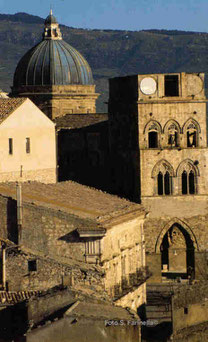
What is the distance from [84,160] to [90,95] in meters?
6.41

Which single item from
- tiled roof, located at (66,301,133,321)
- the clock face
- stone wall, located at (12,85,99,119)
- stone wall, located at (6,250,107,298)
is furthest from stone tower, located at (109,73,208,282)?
tiled roof, located at (66,301,133,321)

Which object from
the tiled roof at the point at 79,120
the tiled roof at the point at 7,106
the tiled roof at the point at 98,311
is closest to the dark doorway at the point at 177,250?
the tiled roof at the point at 79,120

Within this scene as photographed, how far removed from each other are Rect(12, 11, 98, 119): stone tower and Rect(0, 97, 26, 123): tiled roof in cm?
2040

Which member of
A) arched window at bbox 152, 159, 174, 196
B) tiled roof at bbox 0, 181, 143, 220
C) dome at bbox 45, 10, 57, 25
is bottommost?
tiled roof at bbox 0, 181, 143, 220

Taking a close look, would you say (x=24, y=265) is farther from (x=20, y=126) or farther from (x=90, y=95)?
(x=90, y=95)

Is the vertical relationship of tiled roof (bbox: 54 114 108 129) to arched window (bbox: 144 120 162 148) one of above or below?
above

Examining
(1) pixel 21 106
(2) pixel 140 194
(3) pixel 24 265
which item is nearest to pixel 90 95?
(2) pixel 140 194

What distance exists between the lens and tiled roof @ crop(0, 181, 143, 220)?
2200 inches

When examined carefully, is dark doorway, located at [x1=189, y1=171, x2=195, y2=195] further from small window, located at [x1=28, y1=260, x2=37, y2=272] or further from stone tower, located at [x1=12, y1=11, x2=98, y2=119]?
small window, located at [x1=28, y1=260, x2=37, y2=272]

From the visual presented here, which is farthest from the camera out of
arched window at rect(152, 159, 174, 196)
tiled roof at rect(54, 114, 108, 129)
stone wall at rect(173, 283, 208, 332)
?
tiled roof at rect(54, 114, 108, 129)

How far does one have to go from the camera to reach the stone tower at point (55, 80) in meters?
86.9

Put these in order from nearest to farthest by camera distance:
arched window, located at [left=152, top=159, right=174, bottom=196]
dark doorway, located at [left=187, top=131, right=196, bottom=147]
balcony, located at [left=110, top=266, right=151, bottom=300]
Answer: balcony, located at [left=110, top=266, right=151, bottom=300] → arched window, located at [left=152, top=159, right=174, bottom=196] → dark doorway, located at [left=187, top=131, right=196, bottom=147]

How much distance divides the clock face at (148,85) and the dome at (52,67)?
12059 millimetres

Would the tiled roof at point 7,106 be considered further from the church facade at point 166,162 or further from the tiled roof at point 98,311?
the tiled roof at point 98,311
